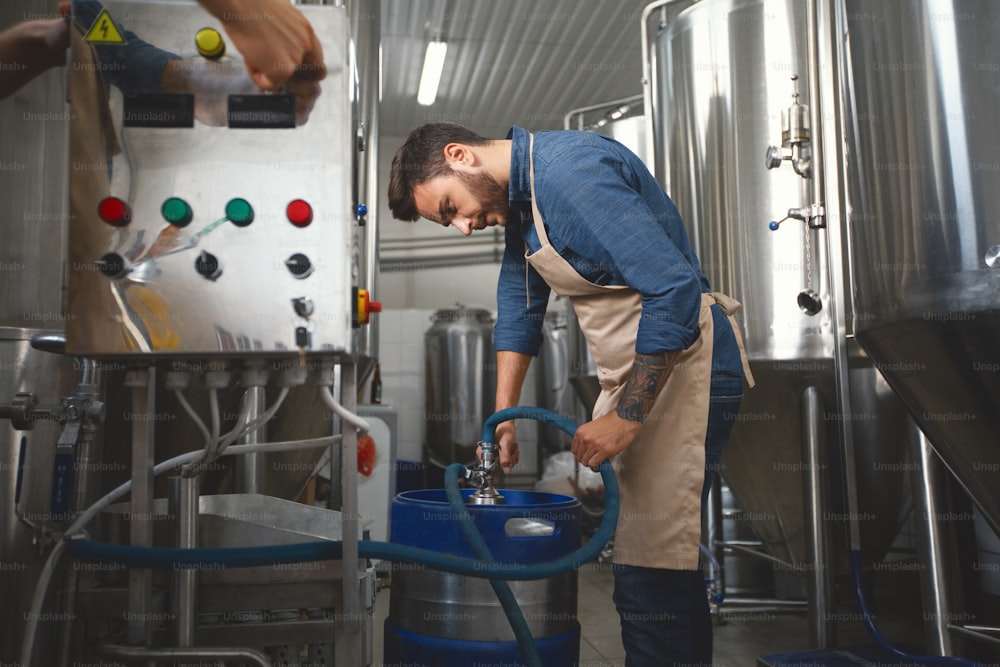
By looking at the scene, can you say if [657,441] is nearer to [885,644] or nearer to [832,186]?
[885,644]

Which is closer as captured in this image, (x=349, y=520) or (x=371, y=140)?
(x=349, y=520)

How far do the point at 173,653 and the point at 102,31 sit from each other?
83cm

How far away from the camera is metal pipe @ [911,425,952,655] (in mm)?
1838

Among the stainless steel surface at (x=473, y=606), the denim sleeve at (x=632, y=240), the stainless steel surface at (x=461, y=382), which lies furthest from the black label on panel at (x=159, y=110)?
the stainless steel surface at (x=461, y=382)

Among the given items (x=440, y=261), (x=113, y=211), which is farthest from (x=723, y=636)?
(x=440, y=261)

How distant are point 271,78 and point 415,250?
5.93 m

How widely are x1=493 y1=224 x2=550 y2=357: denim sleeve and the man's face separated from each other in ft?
0.66

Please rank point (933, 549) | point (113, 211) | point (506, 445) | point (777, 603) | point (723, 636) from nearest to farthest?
point (113, 211), point (506, 445), point (933, 549), point (723, 636), point (777, 603)

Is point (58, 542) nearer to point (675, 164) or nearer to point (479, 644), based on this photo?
point (479, 644)

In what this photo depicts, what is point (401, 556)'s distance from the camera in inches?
41.8

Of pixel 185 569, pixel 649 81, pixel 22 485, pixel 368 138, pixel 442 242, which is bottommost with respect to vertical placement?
pixel 185 569

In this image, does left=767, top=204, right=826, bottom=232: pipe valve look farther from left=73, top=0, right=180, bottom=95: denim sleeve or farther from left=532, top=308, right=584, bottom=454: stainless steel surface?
left=532, top=308, right=584, bottom=454: stainless steel surface

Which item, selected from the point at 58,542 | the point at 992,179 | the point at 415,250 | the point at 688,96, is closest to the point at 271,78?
the point at 58,542

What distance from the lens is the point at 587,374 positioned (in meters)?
3.19
